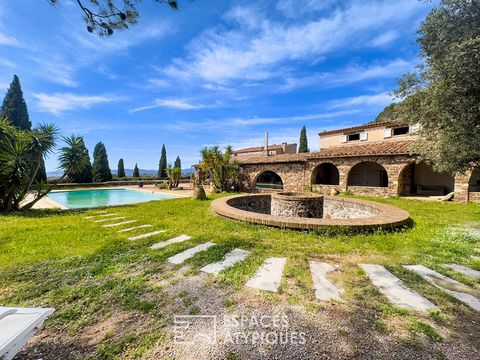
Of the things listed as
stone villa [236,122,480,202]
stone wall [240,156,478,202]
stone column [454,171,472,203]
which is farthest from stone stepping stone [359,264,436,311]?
stone column [454,171,472,203]

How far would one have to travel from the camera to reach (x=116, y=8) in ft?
13.8

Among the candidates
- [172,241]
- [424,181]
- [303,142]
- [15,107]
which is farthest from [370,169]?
[15,107]

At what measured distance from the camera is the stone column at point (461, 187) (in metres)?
13.2

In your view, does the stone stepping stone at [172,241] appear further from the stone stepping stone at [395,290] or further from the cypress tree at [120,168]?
the cypress tree at [120,168]

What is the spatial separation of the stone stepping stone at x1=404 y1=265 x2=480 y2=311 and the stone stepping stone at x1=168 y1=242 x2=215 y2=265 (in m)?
4.19

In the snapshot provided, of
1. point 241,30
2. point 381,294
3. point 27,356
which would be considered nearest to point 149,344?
point 27,356

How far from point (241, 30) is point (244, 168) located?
14686 millimetres

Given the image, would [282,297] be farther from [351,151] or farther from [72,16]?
[351,151]

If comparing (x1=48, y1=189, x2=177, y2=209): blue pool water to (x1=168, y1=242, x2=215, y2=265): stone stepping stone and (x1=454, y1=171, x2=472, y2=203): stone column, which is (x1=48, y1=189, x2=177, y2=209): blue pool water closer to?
(x1=168, y1=242, x2=215, y2=265): stone stepping stone

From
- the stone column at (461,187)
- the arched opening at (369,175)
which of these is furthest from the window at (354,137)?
the stone column at (461,187)

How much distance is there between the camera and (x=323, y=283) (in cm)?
355

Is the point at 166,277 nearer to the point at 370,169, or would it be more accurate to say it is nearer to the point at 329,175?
the point at 370,169

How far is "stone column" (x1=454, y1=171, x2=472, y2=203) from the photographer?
13.2 meters

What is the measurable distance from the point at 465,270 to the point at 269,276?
3904mm
